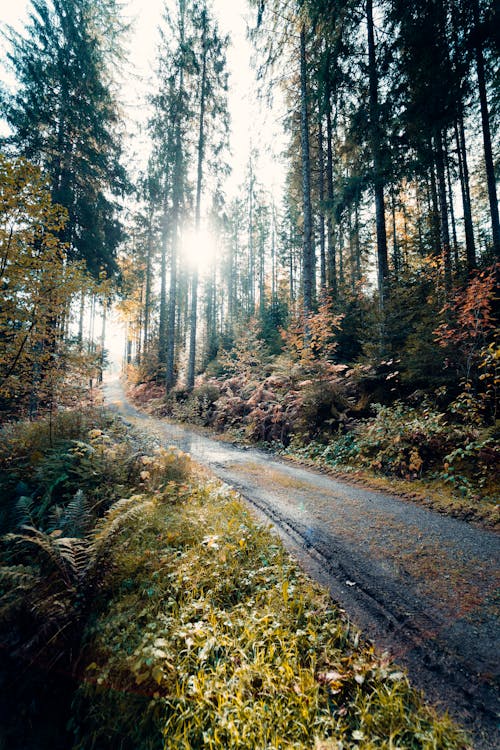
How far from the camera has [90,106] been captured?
12.3 meters

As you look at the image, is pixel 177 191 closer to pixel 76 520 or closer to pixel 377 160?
pixel 377 160

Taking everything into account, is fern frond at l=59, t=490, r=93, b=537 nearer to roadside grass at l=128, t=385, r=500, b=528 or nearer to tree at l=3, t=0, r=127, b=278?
roadside grass at l=128, t=385, r=500, b=528

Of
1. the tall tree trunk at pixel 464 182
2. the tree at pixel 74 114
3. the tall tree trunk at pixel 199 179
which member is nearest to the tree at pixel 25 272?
the tree at pixel 74 114

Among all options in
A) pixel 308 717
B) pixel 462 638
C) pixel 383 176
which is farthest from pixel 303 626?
pixel 383 176

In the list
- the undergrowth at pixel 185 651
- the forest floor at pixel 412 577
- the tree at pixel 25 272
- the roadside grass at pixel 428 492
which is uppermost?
the tree at pixel 25 272

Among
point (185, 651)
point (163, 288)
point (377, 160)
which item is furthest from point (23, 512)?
point (163, 288)

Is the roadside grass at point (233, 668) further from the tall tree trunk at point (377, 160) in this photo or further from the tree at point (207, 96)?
the tree at point (207, 96)

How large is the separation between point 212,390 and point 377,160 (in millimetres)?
10471

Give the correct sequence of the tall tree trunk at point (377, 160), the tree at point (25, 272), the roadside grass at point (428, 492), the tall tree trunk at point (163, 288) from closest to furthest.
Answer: the roadside grass at point (428, 492) < the tree at point (25, 272) < the tall tree trunk at point (377, 160) < the tall tree trunk at point (163, 288)

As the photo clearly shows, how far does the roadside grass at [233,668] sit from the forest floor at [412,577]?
188 millimetres

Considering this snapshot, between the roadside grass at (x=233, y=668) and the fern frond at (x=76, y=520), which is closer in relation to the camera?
the roadside grass at (x=233, y=668)

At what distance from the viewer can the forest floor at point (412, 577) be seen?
1981mm

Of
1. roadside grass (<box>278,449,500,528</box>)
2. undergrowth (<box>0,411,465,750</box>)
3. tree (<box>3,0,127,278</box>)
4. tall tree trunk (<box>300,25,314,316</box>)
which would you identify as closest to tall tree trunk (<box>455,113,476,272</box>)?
tall tree trunk (<box>300,25,314,316</box>)

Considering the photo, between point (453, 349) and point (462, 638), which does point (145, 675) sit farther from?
point (453, 349)
